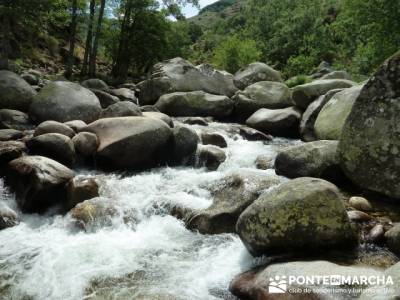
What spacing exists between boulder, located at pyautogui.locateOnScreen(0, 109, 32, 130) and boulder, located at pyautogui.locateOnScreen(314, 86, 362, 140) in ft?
31.4

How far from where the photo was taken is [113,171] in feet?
38.2

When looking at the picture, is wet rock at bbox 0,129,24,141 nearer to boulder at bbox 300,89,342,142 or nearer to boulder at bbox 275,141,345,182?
boulder at bbox 275,141,345,182

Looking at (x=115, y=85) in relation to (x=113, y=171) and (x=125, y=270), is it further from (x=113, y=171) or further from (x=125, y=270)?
(x=125, y=270)

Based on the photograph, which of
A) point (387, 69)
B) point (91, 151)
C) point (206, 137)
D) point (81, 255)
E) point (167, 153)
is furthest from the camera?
→ point (206, 137)

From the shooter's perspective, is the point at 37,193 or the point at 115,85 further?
the point at 115,85

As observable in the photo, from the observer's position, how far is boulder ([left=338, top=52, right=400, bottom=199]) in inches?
328

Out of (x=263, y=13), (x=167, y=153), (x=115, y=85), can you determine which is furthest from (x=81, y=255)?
(x=263, y=13)

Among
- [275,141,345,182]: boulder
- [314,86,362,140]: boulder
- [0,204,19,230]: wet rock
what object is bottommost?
[0,204,19,230]: wet rock

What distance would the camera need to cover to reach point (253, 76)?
24.0m

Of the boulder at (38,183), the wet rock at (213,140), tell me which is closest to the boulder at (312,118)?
the wet rock at (213,140)

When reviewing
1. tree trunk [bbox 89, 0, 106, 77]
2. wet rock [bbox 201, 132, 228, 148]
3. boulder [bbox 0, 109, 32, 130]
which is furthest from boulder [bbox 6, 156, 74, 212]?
tree trunk [bbox 89, 0, 106, 77]

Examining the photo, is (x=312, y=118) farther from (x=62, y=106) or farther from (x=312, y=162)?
(x=62, y=106)

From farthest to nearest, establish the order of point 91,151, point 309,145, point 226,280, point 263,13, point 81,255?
1. point 263,13
2. point 91,151
3. point 309,145
4. point 81,255
5. point 226,280

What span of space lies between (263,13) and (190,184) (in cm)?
5643
